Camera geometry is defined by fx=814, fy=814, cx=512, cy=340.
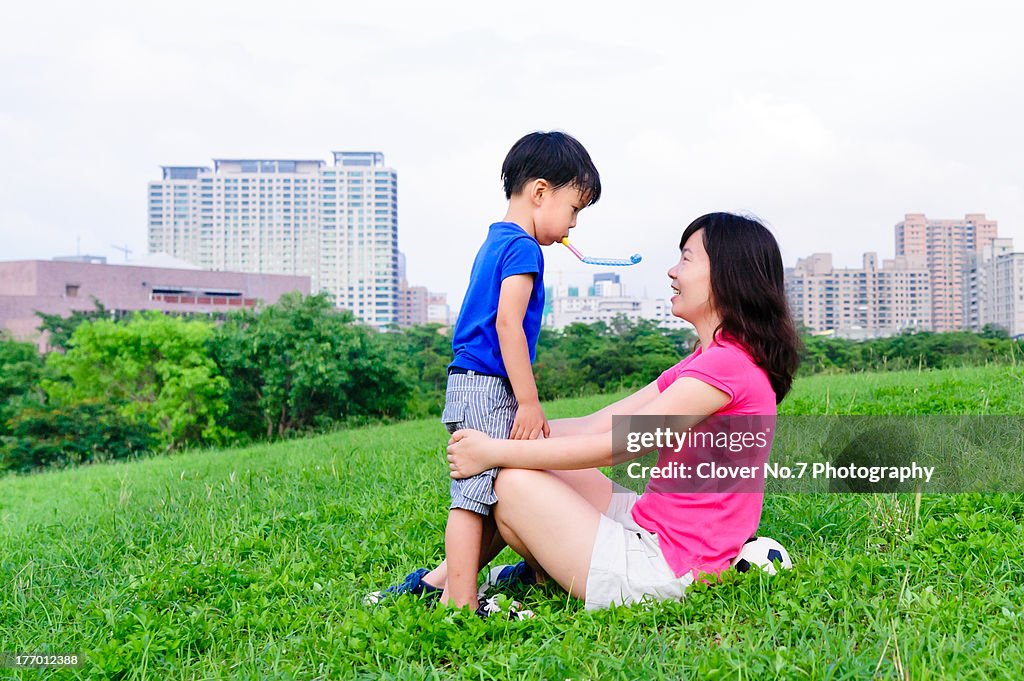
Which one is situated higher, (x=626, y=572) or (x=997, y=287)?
(x=997, y=287)

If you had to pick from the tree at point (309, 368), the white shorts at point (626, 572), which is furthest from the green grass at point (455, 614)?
the tree at point (309, 368)

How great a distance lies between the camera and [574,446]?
6.75 feet

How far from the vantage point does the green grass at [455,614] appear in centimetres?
180

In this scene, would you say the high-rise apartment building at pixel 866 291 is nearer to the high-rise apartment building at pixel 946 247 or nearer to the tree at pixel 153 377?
the high-rise apartment building at pixel 946 247

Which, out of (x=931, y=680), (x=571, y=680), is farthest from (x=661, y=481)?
(x=931, y=680)

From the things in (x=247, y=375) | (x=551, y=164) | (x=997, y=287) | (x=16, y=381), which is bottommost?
(x=16, y=381)

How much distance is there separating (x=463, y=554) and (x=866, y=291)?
118 feet

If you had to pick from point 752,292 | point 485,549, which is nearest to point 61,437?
point 485,549

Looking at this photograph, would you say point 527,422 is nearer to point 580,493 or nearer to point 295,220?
point 580,493

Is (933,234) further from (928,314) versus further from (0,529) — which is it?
(0,529)

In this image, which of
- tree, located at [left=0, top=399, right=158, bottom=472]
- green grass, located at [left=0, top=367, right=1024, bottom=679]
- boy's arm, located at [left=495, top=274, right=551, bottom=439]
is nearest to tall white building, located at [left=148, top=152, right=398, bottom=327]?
tree, located at [left=0, top=399, right=158, bottom=472]

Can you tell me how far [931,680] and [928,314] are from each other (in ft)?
116

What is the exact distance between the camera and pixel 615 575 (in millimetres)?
2064

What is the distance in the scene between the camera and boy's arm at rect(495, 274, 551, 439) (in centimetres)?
221
